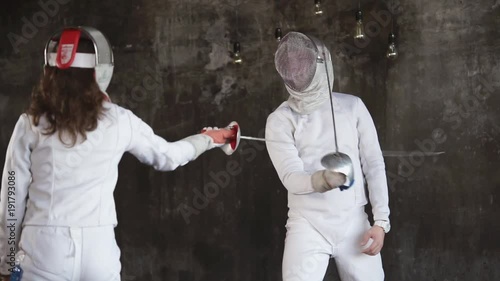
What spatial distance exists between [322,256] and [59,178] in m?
1.21

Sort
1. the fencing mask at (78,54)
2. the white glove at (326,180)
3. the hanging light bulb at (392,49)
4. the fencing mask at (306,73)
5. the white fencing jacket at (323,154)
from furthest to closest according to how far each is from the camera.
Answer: the hanging light bulb at (392,49)
the fencing mask at (306,73)
the white fencing jacket at (323,154)
the white glove at (326,180)
the fencing mask at (78,54)

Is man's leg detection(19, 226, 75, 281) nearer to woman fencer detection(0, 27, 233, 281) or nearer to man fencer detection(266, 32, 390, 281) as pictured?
woman fencer detection(0, 27, 233, 281)

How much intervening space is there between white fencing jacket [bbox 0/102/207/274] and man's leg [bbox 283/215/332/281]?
89cm

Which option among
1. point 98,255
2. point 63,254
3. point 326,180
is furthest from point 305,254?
point 63,254

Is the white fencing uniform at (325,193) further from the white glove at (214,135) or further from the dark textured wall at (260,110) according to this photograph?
the dark textured wall at (260,110)

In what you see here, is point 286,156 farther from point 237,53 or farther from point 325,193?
point 237,53

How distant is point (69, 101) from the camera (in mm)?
2100

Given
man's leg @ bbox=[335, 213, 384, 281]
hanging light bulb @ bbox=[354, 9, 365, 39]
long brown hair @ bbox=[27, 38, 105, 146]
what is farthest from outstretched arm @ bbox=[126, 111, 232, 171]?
hanging light bulb @ bbox=[354, 9, 365, 39]

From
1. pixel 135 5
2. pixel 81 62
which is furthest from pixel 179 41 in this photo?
pixel 81 62

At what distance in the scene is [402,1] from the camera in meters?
4.60

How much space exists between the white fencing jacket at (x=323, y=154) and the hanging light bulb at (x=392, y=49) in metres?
1.68

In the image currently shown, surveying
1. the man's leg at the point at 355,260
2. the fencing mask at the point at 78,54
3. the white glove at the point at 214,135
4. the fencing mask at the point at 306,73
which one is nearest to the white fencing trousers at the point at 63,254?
the fencing mask at the point at 78,54

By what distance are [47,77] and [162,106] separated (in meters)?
3.21

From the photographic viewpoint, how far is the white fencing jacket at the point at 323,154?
2.80 metres
